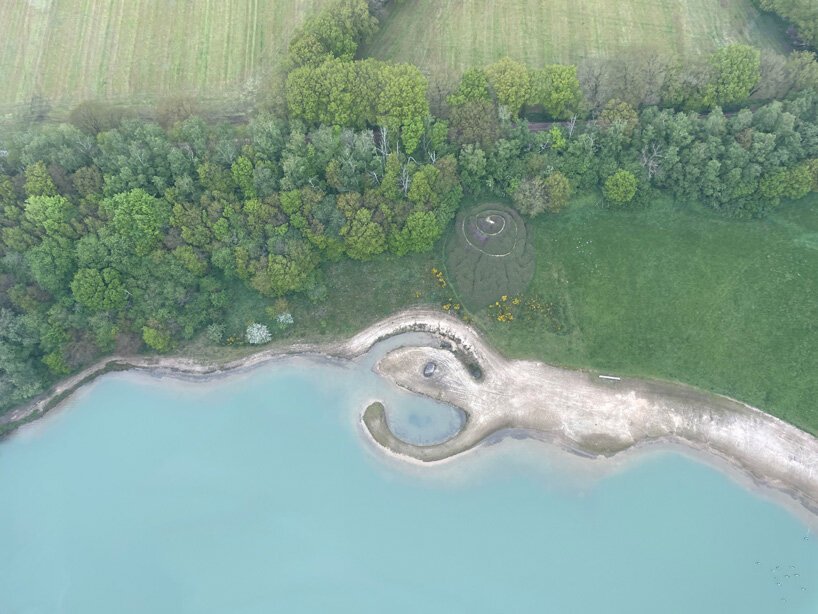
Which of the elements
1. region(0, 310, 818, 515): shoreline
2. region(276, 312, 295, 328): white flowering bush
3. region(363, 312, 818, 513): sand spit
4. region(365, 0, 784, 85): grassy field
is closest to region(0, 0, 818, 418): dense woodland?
region(276, 312, 295, 328): white flowering bush

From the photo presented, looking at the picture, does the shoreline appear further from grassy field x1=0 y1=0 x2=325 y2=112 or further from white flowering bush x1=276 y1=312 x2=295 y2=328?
grassy field x1=0 y1=0 x2=325 y2=112

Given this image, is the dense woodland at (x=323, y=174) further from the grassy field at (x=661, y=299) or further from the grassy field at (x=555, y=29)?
the grassy field at (x=555, y=29)

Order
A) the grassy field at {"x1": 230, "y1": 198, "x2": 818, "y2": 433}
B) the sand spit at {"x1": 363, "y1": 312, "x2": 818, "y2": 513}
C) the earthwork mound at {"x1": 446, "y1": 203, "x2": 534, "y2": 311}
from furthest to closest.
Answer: the earthwork mound at {"x1": 446, "y1": 203, "x2": 534, "y2": 311}
the grassy field at {"x1": 230, "y1": 198, "x2": 818, "y2": 433}
the sand spit at {"x1": 363, "y1": 312, "x2": 818, "y2": 513}

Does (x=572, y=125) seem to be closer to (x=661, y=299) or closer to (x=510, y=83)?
(x=510, y=83)

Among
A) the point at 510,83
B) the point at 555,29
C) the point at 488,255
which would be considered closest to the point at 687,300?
the point at 488,255

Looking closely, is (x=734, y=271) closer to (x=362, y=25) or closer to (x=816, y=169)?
(x=816, y=169)

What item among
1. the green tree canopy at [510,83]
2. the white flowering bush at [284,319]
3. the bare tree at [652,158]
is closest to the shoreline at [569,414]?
the white flowering bush at [284,319]
